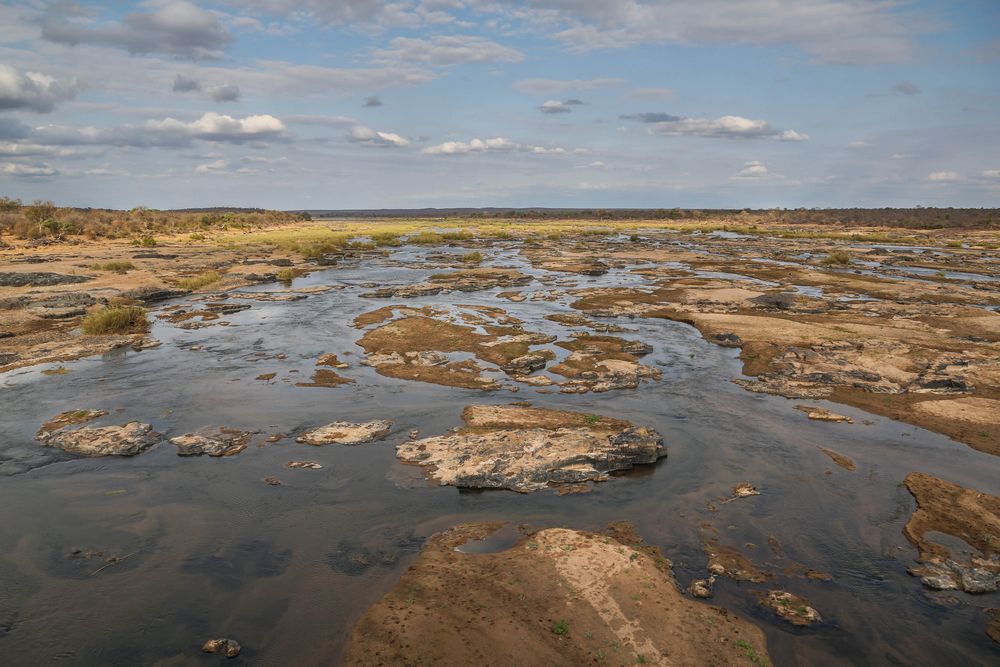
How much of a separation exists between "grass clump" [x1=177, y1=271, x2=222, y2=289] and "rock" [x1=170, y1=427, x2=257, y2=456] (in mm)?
29516

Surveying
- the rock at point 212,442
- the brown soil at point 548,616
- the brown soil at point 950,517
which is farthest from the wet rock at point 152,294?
the brown soil at point 950,517

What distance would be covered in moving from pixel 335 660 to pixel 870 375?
71.3ft

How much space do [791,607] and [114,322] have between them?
102 feet

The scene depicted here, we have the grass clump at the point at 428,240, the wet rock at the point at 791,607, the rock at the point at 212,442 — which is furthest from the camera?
the grass clump at the point at 428,240

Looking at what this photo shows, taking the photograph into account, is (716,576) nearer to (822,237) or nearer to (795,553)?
(795,553)

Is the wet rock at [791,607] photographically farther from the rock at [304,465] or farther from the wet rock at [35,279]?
the wet rock at [35,279]

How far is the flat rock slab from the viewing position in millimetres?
14383

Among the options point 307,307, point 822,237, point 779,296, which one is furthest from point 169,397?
point 822,237

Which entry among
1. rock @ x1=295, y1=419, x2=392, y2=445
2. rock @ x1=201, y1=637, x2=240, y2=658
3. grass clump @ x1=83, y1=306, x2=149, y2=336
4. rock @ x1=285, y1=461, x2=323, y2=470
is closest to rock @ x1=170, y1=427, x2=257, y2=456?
rock @ x1=295, y1=419, x2=392, y2=445

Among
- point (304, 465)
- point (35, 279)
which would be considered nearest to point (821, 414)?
point (304, 465)

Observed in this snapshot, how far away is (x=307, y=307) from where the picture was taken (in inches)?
1485

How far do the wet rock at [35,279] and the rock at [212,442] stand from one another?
3049 cm

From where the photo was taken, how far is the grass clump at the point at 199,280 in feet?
140

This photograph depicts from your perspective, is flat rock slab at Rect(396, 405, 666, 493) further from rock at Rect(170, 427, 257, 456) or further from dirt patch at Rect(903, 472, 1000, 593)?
dirt patch at Rect(903, 472, 1000, 593)
